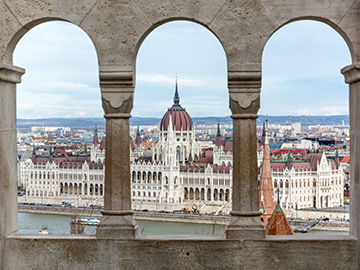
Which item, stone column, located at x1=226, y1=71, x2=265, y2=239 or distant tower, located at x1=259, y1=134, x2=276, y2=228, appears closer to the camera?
stone column, located at x1=226, y1=71, x2=265, y2=239

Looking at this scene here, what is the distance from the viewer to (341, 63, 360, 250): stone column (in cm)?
331

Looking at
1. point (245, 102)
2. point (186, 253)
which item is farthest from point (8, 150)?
point (245, 102)

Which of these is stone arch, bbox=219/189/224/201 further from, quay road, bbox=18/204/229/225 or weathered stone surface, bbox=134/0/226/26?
weathered stone surface, bbox=134/0/226/26

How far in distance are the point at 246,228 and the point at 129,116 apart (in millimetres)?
995

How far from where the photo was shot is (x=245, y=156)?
3.35m

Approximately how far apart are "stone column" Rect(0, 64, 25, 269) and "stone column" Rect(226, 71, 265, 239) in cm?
138

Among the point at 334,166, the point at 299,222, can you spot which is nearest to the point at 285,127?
the point at 334,166

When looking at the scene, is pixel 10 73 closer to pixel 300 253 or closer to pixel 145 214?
pixel 300 253

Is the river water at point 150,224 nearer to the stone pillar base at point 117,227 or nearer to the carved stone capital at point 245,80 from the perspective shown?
the stone pillar base at point 117,227

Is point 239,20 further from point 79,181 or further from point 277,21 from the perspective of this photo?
point 79,181

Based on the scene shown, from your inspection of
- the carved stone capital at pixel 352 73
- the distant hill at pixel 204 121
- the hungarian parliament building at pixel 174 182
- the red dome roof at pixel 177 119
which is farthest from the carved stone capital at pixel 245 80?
the distant hill at pixel 204 121

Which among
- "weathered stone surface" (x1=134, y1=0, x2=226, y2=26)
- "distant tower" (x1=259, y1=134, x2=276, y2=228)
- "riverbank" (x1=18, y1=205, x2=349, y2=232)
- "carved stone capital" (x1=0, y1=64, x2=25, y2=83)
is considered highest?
"weathered stone surface" (x1=134, y1=0, x2=226, y2=26)

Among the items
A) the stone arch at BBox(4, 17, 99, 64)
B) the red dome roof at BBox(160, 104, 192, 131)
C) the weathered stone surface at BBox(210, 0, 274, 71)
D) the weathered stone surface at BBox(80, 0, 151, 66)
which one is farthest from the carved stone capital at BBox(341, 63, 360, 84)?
the red dome roof at BBox(160, 104, 192, 131)

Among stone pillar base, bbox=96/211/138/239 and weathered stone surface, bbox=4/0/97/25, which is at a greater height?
weathered stone surface, bbox=4/0/97/25
